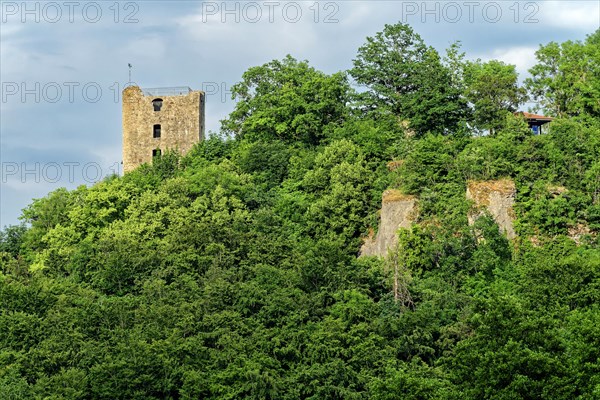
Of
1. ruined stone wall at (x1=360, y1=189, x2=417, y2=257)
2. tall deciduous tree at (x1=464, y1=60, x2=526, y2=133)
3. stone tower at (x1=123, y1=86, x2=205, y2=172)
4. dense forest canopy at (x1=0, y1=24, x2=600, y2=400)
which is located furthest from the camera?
stone tower at (x1=123, y1=86, x2=205, y2=172)

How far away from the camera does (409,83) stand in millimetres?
74188

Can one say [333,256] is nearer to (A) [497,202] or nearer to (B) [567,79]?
(A) [497,202]

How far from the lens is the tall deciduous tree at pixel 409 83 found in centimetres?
7225

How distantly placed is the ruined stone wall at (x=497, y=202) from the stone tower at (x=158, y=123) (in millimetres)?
21997

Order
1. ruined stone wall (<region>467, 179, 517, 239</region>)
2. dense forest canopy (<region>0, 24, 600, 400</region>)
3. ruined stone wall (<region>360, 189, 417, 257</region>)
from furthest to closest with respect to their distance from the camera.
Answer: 1. ruined stone wall (<region>360, 189, 417, 257</region>)
2. ruined stone wall (<region>467, 179, 517, 239</region>)
3. dense forest canopy (<region>0, 24, 600, 400</region>)

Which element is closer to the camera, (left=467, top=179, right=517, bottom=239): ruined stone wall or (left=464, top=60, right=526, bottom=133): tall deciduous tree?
(left=467, top=179, right=517, bottom=239): ruined stone wall

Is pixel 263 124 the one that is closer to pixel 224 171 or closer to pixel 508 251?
pixel 224 171

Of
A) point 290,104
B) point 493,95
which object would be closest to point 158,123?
point 290,104

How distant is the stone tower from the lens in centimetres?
8188

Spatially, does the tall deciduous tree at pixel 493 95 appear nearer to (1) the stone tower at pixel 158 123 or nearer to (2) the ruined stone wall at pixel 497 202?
(2) the ruined stone wall at pixel 497 202

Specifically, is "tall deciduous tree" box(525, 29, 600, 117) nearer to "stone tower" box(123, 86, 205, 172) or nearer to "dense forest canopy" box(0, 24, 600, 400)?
"dense forest canopy" box(0, 24, 600, 400)

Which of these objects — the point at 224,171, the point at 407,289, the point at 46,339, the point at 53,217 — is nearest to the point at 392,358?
the point at 407,289

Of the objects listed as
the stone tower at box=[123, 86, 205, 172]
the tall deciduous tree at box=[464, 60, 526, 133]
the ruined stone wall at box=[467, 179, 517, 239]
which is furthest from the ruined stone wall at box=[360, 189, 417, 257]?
the stone tower at box=[123, 86, 205, 172]

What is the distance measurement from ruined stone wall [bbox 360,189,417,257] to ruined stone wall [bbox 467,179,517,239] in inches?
99.6
